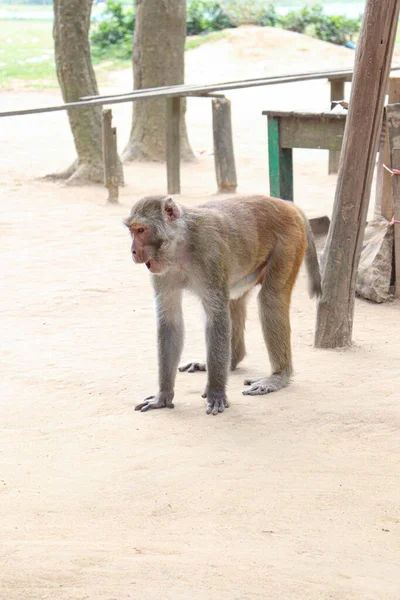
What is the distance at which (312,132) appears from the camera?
8.33m

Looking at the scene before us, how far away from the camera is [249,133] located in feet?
54.2

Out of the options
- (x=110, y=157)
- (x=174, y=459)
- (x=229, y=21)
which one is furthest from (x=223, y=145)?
(x=229, y=21)

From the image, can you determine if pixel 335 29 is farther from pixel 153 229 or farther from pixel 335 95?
pixel 153 229

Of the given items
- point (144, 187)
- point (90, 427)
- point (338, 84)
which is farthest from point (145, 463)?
point (338, 84)

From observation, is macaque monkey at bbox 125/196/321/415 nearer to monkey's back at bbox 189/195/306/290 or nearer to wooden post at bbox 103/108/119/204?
monkey's back at bbox 189/195/306/290

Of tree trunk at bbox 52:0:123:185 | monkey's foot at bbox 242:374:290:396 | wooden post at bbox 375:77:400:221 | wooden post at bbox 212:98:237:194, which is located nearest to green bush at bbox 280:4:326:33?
tree trunk at bbox 52:0:123:185

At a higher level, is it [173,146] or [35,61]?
[173,146]

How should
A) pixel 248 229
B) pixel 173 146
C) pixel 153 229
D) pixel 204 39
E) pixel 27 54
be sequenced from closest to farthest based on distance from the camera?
pixel 153 229 < pixel 248 229 < pixel 173 146 < pixel 204 39 < pixel 27 54

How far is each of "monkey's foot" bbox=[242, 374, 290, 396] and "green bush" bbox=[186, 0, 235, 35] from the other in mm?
28268

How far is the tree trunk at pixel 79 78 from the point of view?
11711mm

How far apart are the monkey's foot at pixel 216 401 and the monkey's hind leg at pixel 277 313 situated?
1.04 ft

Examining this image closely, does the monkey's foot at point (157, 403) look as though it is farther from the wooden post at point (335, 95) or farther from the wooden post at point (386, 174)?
the wooden post at point (335, 95)

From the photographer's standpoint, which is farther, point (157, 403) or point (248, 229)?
→ point (248, 229)

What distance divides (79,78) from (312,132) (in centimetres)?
477
